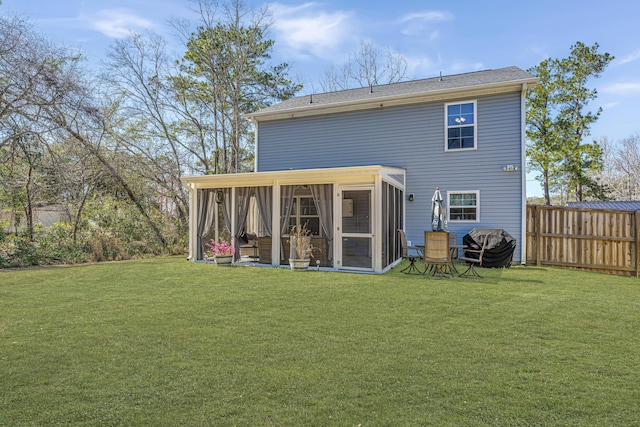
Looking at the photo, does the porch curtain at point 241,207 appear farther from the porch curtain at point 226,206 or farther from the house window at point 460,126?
the house window at point 460,126

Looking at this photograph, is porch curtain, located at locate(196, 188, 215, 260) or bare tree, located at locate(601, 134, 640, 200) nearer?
porch curtain, located at locate(196, 188, 215, 260)

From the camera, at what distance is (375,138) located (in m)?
10.5

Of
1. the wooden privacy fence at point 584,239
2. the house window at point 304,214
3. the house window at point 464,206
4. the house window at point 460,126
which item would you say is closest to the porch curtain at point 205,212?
the house window at point 304,214

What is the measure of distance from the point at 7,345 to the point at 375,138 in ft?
30.4

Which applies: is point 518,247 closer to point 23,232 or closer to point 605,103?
point 23,232

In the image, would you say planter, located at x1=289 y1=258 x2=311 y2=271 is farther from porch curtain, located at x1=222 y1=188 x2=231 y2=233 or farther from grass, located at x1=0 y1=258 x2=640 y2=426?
porch curtain, located at x1=222 y1=188 x2=231 y2=233

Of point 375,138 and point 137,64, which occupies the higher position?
point 137,64

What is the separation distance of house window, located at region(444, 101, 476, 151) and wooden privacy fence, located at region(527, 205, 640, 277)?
2393 mm

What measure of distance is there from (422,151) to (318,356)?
A: 812 cm

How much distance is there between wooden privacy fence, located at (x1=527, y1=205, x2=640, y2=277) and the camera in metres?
8.01

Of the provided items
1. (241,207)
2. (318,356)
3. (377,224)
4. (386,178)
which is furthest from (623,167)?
(318,356)

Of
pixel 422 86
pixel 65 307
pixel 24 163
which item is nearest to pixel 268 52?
pixel 422 86

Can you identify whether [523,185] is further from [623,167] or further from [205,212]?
[623,167]

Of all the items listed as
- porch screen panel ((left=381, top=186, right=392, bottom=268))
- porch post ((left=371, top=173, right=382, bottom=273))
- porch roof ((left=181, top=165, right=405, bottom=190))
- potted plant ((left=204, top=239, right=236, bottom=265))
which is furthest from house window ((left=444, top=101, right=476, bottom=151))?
potted plant ((left=204, top=239, right=236, bottom=265))
